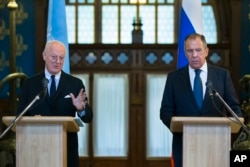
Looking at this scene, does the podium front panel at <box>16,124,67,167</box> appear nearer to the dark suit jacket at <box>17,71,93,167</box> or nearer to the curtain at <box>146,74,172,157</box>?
the dark suit jacket at <box>17,71,93,167</box>

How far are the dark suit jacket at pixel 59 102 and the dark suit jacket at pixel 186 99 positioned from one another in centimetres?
57

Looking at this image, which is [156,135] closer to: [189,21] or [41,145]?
[189,21]

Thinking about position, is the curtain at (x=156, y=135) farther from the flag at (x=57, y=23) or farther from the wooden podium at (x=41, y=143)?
the wooden podium at (x=41, y=143)

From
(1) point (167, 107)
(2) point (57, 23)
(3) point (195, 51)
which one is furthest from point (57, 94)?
(2) point (57, 23)

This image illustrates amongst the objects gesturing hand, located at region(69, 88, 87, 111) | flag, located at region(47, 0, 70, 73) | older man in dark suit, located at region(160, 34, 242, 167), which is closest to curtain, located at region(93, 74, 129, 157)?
flag, located at region(47, 0, 70, 73)

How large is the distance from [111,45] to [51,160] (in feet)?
22.2

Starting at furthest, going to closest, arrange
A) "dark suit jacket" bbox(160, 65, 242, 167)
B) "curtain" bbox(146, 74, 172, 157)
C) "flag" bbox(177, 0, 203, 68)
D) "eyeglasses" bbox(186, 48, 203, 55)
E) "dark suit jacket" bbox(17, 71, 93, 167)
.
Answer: "curtain" bbox(146, 74, 172, 157), "flag" bbox(177, 0, 203, 68), "dark suit jacket" bbox(17, 71, 93, 167), "dark suit jacket" bbox(160, 65, 242, 167), "eyeglasses" bbox(186, 48, 203, 55)

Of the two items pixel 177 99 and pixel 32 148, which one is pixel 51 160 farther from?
pixel 177 99

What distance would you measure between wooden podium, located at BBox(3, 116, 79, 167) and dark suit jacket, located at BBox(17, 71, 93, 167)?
430 mm

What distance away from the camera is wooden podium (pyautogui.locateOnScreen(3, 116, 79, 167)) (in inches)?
183

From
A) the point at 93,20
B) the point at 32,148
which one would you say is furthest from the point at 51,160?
the point at 93,20

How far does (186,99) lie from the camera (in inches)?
199

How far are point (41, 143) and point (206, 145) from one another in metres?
1.08

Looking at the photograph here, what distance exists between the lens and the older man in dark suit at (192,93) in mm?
4977
